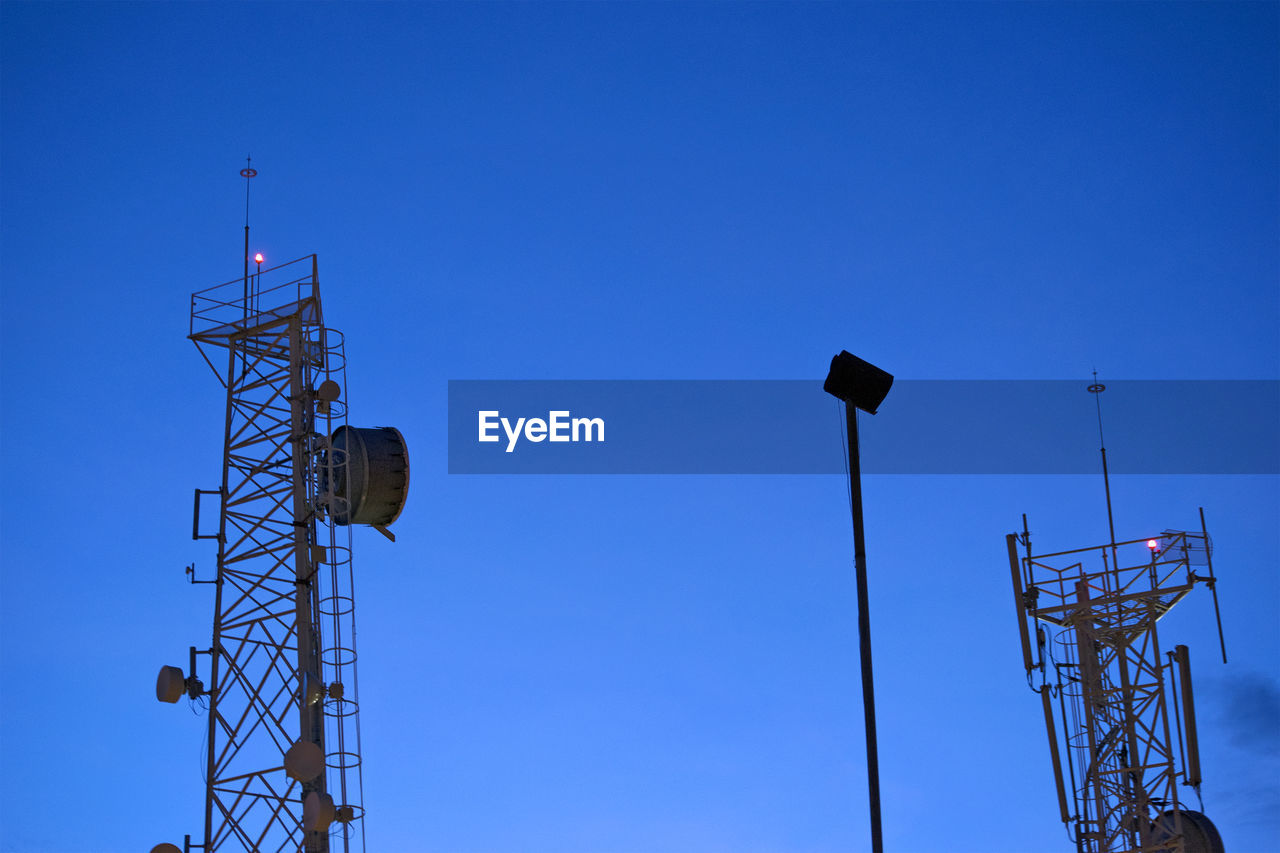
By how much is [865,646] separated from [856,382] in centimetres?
312

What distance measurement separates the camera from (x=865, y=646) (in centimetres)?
1670

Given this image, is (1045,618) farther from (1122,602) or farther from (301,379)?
(301,379)

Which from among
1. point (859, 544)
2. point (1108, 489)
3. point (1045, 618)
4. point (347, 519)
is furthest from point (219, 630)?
point (1108, 489)

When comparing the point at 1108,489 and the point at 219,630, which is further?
the point at 1108,489

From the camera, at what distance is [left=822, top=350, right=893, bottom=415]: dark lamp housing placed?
58.2 ft

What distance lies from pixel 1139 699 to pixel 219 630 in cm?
2437

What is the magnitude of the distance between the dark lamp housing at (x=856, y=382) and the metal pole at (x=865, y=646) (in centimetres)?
14

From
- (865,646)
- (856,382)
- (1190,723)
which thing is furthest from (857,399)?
(1190,723)

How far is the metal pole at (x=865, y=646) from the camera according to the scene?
52.4 ft

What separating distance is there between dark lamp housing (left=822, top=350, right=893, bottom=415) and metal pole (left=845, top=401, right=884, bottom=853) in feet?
0.46

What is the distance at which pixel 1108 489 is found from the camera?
45.8 metres

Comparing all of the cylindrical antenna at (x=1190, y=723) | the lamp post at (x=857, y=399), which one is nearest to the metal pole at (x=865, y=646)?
the lamp post at (x=857, y=399)

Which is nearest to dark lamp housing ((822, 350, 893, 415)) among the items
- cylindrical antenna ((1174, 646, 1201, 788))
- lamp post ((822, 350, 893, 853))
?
lamp post ((822, 350, 893, 853))

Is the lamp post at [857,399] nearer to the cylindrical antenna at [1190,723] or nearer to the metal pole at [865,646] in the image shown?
the metal pole at [865,646]
